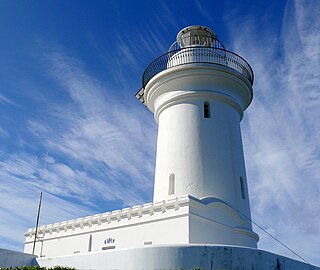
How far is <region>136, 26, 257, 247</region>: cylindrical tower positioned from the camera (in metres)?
15.2

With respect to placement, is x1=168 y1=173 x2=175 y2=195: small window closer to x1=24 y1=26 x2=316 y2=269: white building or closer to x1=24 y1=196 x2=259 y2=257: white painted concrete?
x1=24 y1=26 x2=316 y2=269: white building

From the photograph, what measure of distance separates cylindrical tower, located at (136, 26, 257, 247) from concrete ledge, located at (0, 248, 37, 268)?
5739 millimetres

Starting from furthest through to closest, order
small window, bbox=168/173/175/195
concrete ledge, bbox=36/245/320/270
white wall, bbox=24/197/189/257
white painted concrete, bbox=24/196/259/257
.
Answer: small window, bbox=168/173/175/195
white wall, bbox=24/197/189/257
white painted concrete, bbox=24/196/259/257
concrete ledge, bbox=36/245/320/270

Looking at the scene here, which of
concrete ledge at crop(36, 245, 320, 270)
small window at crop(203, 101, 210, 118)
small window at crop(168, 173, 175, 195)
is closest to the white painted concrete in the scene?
small window at crop(168, 173, 175, 195)

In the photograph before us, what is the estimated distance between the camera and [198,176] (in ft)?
49.4

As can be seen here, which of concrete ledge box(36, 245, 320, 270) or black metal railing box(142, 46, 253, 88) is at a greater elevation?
black metal railing box(142, 46, 253, 88)

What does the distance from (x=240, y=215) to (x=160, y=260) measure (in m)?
5.94

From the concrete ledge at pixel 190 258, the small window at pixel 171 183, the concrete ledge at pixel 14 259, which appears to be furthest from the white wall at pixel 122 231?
the concrete ledge at pixel 190 258

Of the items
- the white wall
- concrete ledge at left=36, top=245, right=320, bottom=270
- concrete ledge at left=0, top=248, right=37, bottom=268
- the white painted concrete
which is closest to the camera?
concrete ledge at left=36, top=245, right=320, bottom=270

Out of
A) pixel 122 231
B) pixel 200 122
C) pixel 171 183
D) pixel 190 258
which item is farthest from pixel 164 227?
pixel 200 122

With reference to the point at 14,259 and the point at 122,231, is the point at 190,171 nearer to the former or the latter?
the point at 122,231

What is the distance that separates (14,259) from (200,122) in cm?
948

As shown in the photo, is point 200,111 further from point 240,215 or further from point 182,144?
point 240,215

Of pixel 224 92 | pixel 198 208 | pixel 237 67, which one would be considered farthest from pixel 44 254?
pixel 237 67
